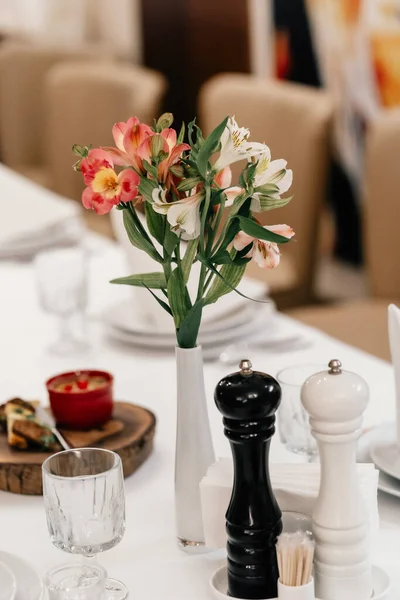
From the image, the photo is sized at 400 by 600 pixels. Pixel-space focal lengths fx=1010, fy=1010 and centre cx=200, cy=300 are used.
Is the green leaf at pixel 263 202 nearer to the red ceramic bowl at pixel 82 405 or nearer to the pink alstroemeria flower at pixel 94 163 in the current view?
the pink alstroemeria flower at pixel 94 163

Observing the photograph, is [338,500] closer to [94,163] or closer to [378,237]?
[94,163]

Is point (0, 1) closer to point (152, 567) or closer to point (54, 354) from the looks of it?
point (54, 354)

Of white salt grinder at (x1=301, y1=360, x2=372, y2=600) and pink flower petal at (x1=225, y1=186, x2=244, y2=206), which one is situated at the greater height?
pink flower petal at (x1=225, y1=186, x2=244, y2=206)

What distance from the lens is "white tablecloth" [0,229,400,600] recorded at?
97 cm

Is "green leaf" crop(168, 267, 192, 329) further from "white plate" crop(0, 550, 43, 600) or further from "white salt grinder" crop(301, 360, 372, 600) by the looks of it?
"white plate" crop(0, 550, 43, 600)

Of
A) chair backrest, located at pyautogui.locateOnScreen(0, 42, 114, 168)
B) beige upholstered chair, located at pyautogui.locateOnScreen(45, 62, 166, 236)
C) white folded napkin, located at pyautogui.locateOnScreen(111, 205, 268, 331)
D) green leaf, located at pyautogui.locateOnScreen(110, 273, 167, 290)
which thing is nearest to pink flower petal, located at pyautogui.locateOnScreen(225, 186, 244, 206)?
green leaf, located at pyautogui.locateOnScreen(110, 273, 167, 290)

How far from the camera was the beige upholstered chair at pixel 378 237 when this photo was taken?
2283mm

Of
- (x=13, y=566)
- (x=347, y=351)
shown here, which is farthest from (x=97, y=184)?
(x=347, y=351)

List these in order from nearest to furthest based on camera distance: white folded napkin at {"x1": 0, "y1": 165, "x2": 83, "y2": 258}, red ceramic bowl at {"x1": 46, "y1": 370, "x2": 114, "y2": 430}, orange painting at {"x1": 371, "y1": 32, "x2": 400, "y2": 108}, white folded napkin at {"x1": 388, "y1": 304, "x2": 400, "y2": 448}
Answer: white folded napkin at {"x1": 388, "y1": 304, "x2": 400, "y2": 448}, red ceramic bowl at {"x1": 46, "y1": 370, "x2": 114, "y2": 430}, white folded napkin at {"x1": 0, "y1": 165, "x2": 83, "y2": 258}, orange painting at {"x1": 371, "y1": 32, "x2": 400, "y2": 108}

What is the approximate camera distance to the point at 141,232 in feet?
3.11

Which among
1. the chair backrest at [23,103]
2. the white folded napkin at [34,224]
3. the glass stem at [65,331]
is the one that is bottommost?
the chair backrest at [23,103]

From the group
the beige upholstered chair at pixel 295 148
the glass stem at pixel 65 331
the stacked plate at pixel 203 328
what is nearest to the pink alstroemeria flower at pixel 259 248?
the stacked plate at pixel 203 328

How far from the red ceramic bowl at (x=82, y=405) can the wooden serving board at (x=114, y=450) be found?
0.03 meters

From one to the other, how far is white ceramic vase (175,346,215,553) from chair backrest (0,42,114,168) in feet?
10.7
